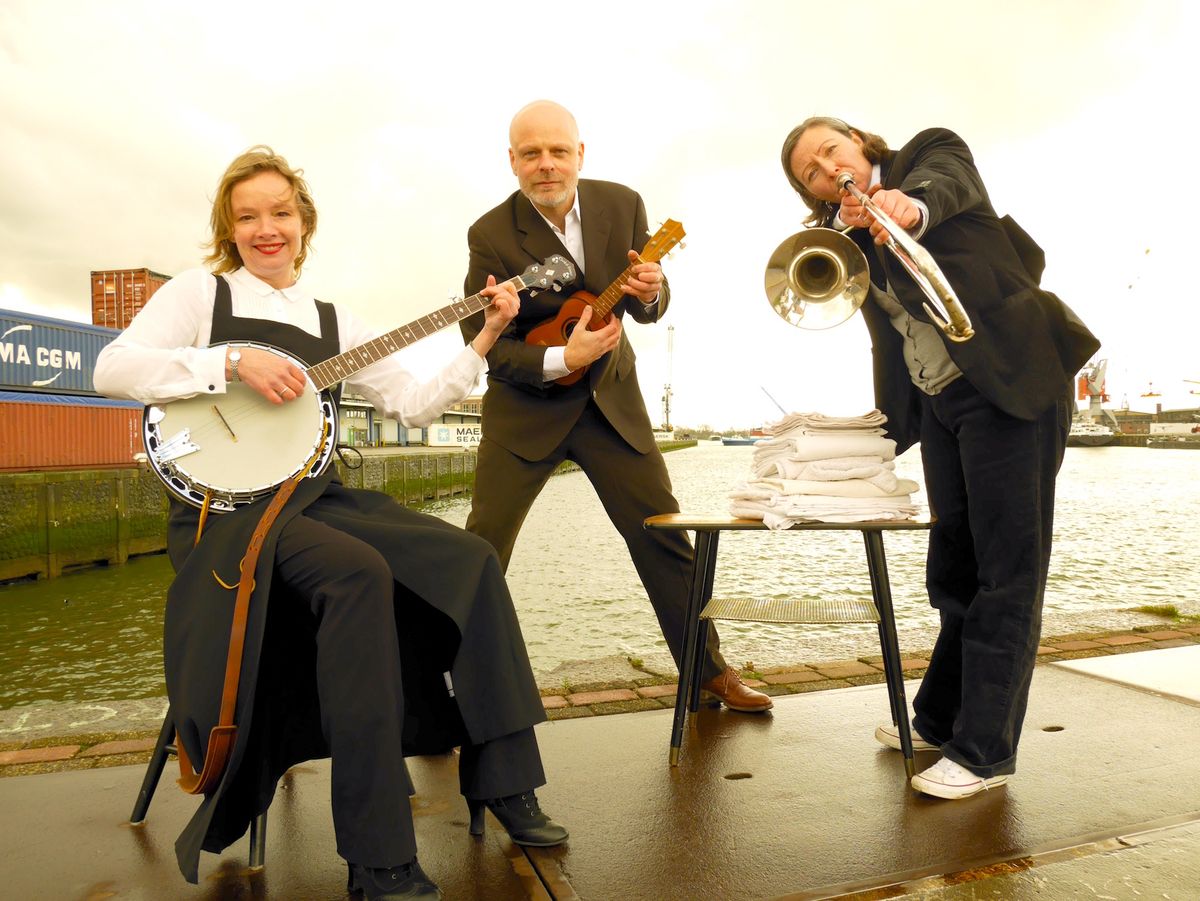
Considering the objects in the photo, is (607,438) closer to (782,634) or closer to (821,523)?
(821,523)

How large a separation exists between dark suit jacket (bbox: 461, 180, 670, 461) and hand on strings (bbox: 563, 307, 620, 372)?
0.41ft

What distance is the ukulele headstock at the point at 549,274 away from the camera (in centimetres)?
335

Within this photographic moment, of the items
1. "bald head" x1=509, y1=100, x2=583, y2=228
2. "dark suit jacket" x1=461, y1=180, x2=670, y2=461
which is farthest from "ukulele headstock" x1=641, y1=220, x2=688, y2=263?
"bald head" x1=509, y1=100, x2=583, y2=228

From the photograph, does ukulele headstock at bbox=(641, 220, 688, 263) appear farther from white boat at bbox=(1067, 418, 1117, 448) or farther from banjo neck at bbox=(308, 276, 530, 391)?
white boat at bbox=(1067, 418, 1117, 448)

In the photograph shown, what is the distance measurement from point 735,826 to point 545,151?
244 centimetres

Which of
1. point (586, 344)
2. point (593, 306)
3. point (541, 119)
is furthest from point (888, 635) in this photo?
point (541, 119)

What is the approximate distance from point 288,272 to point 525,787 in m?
1.77

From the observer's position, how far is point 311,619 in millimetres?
2363

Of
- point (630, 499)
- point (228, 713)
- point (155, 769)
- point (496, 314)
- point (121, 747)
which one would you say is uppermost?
point (496, 314)

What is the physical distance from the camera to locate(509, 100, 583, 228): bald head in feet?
11.0

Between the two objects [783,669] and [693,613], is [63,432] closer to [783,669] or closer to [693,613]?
[783,669]

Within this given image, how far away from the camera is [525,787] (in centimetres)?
234

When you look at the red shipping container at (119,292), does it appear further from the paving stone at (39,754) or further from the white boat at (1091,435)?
the white boat at (1091,435)

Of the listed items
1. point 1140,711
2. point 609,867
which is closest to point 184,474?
point 609,867
